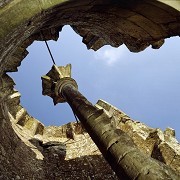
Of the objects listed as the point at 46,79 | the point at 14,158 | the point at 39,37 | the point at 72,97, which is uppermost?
the point at 39,37

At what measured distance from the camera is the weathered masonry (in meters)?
3.51

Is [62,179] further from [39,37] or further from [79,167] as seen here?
[39,37]

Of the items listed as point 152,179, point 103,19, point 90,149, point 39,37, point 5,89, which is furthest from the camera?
point 90,149

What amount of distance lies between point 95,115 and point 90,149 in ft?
14.6

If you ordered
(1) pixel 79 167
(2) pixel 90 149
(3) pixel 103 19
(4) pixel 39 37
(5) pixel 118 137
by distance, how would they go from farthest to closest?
(2) pixel 90 149, (1) pixel 79 167, (4) pixel 39 37, (3) pixel 103 19, (5) pixel 118 137

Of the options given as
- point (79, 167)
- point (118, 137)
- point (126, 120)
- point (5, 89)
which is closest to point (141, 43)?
point (118, 137)

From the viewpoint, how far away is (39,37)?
676 cm

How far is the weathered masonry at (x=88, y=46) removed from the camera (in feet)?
11.5

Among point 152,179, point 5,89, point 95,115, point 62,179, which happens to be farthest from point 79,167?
point 152,179

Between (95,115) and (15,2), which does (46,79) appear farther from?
(15,2)

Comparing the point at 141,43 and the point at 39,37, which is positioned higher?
the point at 39,37

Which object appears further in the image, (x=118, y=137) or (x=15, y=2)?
(x=118, y=137)

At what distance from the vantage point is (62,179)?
303 inches

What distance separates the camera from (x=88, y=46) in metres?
7.30
